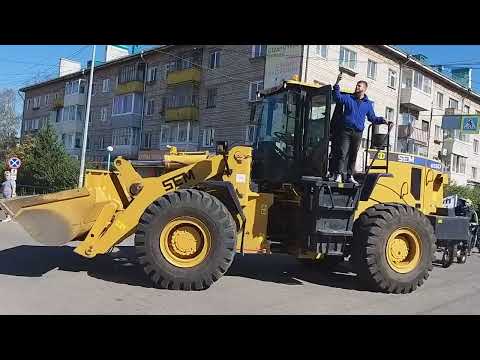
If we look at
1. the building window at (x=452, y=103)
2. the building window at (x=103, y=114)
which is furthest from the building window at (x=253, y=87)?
the building window at (x=452, y=103)

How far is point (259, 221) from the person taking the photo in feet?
27.7

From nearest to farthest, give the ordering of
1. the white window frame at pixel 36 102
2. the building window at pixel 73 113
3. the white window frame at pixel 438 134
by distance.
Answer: the white window frame at pixel 438 134, the building window at pixel 73 113, the white window frame at pixel 36 102

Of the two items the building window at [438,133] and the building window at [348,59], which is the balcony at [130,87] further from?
the building window at [438,133]

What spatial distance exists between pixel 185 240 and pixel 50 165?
28521mm

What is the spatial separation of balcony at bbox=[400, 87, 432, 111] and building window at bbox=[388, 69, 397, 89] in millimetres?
1725

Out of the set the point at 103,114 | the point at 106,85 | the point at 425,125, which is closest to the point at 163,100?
the point at 106,85

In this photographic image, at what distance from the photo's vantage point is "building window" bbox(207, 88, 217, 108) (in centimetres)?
3731

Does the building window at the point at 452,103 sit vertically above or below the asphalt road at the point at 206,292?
above

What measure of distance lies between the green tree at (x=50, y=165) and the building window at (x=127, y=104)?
12.2 meters

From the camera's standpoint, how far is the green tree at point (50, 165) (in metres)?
33.9

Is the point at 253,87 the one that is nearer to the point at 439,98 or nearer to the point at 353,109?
the point at 439,98
